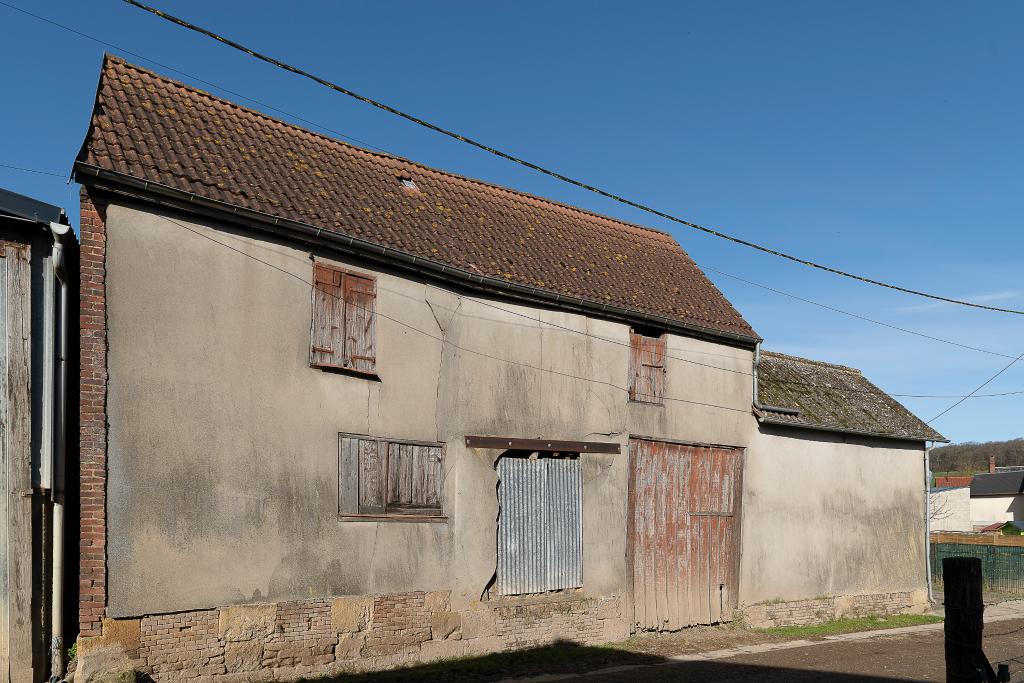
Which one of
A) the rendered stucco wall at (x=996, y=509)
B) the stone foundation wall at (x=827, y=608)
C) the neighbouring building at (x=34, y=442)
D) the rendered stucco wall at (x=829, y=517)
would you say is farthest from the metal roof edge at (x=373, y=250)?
the rendered stucco wall at (x=996, y=509)

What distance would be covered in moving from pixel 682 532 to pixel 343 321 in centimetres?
A: 810

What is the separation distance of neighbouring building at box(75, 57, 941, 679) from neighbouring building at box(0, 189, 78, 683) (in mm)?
441

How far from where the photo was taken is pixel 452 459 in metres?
14.3

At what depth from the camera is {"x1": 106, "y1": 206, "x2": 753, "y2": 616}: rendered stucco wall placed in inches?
433

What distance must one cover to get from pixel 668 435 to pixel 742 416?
7.35 ft

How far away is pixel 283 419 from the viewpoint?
1230 centimetres

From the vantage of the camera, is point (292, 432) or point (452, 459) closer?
point (292, 432)

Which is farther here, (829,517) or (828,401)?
(828,401)

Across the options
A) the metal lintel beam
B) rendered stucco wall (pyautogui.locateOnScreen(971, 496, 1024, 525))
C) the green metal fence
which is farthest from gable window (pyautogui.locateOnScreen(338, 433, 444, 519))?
rendered stucco wall (pyautogui.locateOnScreen(971, 496, 1024, 525))

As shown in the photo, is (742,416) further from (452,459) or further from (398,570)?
(398,570)

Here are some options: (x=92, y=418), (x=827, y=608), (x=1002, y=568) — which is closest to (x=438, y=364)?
(x=92, y=418)

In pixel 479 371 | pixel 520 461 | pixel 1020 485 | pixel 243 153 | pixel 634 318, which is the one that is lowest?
pixel 1020 485

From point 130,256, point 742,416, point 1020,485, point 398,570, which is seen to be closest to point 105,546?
point 130,256

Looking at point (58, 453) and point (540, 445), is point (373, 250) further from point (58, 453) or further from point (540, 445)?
point (58, 453)
